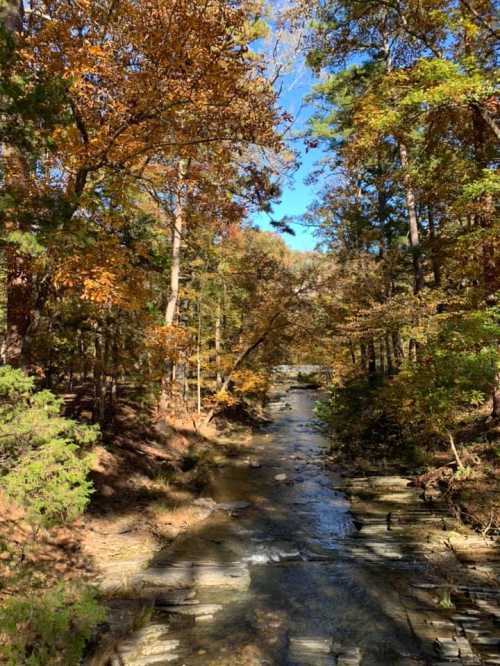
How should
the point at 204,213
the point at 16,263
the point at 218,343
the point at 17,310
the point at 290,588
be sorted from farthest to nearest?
the point at 218,343 → the point at 204,213 → the point at 17,310 → the point at 16,263 → the point at 290,588

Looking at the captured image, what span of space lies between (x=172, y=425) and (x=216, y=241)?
9.23 m

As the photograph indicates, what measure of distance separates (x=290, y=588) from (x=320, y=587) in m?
0.50

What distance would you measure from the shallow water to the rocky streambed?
2 centimetres

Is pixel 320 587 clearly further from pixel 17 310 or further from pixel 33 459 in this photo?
pixel 17 310

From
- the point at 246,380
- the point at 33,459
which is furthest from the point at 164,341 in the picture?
the point at 246,380

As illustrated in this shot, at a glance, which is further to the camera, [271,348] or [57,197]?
[271,348]

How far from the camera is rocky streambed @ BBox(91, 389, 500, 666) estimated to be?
560 cm

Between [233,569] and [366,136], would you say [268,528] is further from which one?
[366,136]

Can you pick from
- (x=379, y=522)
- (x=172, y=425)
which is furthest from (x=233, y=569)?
(x=172, y=425)

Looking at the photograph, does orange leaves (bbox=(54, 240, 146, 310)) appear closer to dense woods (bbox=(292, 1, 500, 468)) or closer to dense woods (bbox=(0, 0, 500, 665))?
dense woods (bbox=(0, 0, 500, 665))

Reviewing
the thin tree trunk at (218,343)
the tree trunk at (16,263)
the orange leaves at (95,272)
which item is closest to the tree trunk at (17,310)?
the tree trunk at (16,263)

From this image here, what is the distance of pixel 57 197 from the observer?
6.71 metres

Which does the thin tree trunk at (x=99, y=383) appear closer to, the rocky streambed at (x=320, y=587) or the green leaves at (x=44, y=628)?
the rocky streambed at (x=320, y=587)

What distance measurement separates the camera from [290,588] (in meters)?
7.36
